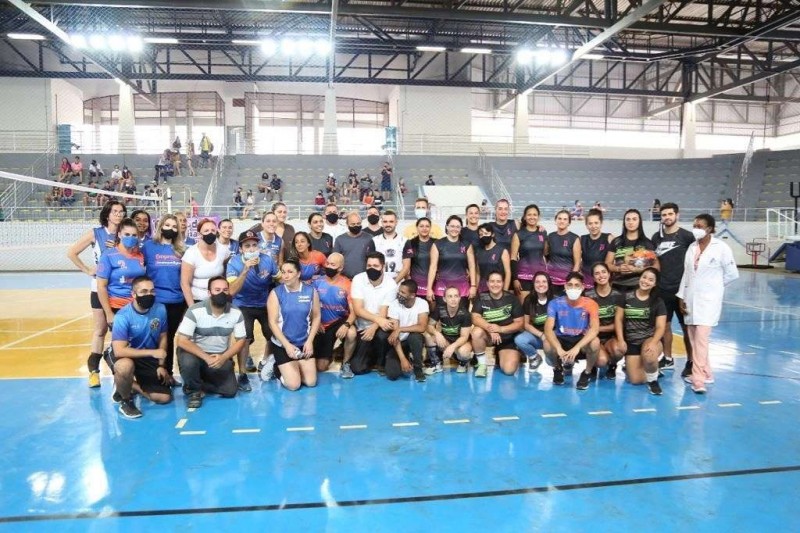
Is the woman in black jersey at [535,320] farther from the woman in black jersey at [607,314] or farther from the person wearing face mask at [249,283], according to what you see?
the person wearing face mask at [249,283]

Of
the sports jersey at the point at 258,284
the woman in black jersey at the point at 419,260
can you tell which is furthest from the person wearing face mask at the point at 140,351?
the woman in black jersey at the point at 419,260

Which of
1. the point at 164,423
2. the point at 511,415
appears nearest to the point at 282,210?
Answer: the point at 164,423

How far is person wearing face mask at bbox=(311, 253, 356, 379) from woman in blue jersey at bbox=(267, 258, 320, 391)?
37 cm

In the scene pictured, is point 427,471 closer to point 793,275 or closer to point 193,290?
point 193,290

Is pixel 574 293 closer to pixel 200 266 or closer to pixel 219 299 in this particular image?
pixel 219 299

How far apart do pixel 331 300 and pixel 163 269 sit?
72.9 inches

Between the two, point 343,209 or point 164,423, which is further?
point 343,209

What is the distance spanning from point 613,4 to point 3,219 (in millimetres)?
21784

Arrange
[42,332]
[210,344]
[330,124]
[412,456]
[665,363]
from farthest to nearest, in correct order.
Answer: [330,124] → [42,332] → [665,363] → [210,344] → [412,456]

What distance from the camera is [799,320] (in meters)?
9.80

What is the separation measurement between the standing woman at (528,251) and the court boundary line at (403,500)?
10.9 feet

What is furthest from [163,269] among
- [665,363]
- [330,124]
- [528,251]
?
[330,124]

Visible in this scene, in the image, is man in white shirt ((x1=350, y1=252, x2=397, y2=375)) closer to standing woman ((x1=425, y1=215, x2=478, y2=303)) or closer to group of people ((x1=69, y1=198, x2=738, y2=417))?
group of people ((x1=69, y1=198, x2=738, y2=417))

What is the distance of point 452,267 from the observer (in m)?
6.82
